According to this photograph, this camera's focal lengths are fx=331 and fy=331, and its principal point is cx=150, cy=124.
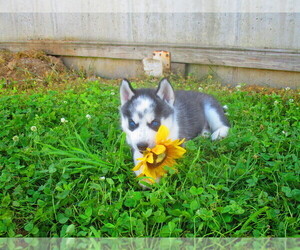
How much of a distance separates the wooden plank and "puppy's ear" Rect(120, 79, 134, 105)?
9.10 ft

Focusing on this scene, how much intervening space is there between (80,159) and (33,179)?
1.18 feet

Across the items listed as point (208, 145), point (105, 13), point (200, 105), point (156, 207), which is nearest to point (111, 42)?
point (105, 13)

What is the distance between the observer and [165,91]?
2725mm

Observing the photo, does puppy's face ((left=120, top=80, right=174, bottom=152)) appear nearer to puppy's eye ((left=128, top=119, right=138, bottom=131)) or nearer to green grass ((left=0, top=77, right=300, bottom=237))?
puppy's eye ((left=128, top=119, right=138, bottom=131))

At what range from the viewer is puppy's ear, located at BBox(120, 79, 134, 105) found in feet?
8.75

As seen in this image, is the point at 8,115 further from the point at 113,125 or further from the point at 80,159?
the point at 80,159

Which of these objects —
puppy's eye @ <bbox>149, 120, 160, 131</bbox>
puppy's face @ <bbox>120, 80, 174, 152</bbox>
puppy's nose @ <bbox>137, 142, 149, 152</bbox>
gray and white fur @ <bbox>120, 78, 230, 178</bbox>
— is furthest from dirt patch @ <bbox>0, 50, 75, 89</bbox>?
puppy's nose @ <bbox>137, 142, 149, 152</bbox>

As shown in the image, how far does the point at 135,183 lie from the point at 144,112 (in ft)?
1.74

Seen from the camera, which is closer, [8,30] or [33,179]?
[33,179]

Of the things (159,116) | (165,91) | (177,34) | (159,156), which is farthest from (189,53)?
(159,156)

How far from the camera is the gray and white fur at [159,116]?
2.43m

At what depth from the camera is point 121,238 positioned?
179 centimetres

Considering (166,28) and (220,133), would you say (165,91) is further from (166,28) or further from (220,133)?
(166,28)

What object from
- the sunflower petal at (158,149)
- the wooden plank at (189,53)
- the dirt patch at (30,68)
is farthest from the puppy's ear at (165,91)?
the dirt patch at (30,68)
